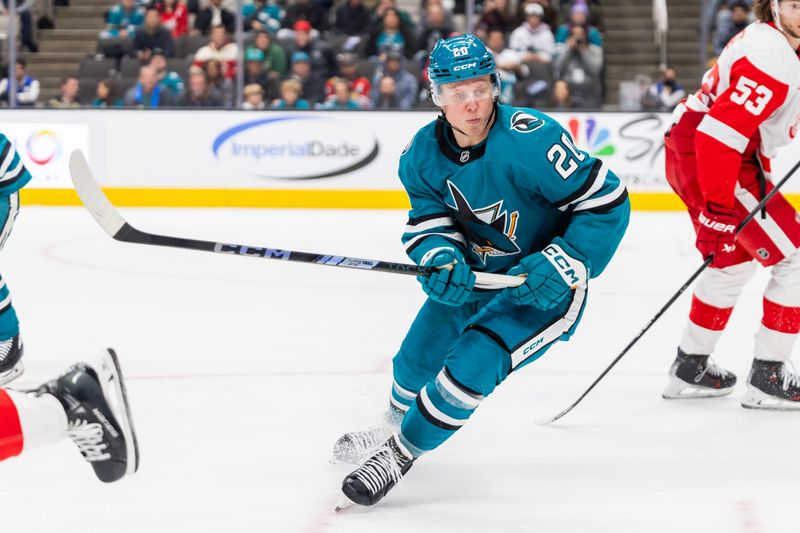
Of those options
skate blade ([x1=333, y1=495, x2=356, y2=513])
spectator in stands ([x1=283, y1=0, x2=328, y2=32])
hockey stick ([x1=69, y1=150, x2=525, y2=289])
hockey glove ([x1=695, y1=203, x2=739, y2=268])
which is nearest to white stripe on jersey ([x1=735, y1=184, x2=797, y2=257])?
hockey glove ([x1=695, y1=203, x2=739, y2=268])

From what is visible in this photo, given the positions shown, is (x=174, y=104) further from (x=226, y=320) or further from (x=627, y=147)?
(x=226, y=320)

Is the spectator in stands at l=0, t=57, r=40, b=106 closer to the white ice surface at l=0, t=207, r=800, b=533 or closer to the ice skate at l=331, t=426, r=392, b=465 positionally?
the white ice surface at l=0, t=207, r=800, b=533

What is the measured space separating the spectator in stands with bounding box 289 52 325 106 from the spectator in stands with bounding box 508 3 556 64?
1.49 meters

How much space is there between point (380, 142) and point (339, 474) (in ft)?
19.0

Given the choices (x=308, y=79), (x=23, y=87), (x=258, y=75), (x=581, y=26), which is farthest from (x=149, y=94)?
(x=581, y=26)

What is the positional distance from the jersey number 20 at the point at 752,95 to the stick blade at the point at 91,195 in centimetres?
162

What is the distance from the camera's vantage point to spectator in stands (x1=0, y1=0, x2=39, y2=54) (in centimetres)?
927

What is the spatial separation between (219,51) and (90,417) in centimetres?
698

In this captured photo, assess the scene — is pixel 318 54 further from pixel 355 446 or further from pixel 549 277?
pixel 549 277

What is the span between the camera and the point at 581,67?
28.7 ft

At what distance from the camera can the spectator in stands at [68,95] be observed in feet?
27.7

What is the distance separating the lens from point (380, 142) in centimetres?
836

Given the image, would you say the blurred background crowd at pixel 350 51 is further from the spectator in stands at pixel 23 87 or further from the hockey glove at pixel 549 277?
the hockey glove at pixel 549 277

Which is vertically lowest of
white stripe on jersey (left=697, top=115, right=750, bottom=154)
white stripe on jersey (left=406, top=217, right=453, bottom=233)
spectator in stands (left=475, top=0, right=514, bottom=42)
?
spectator in stands (left=475, top=0, right=514, bottom=42)
